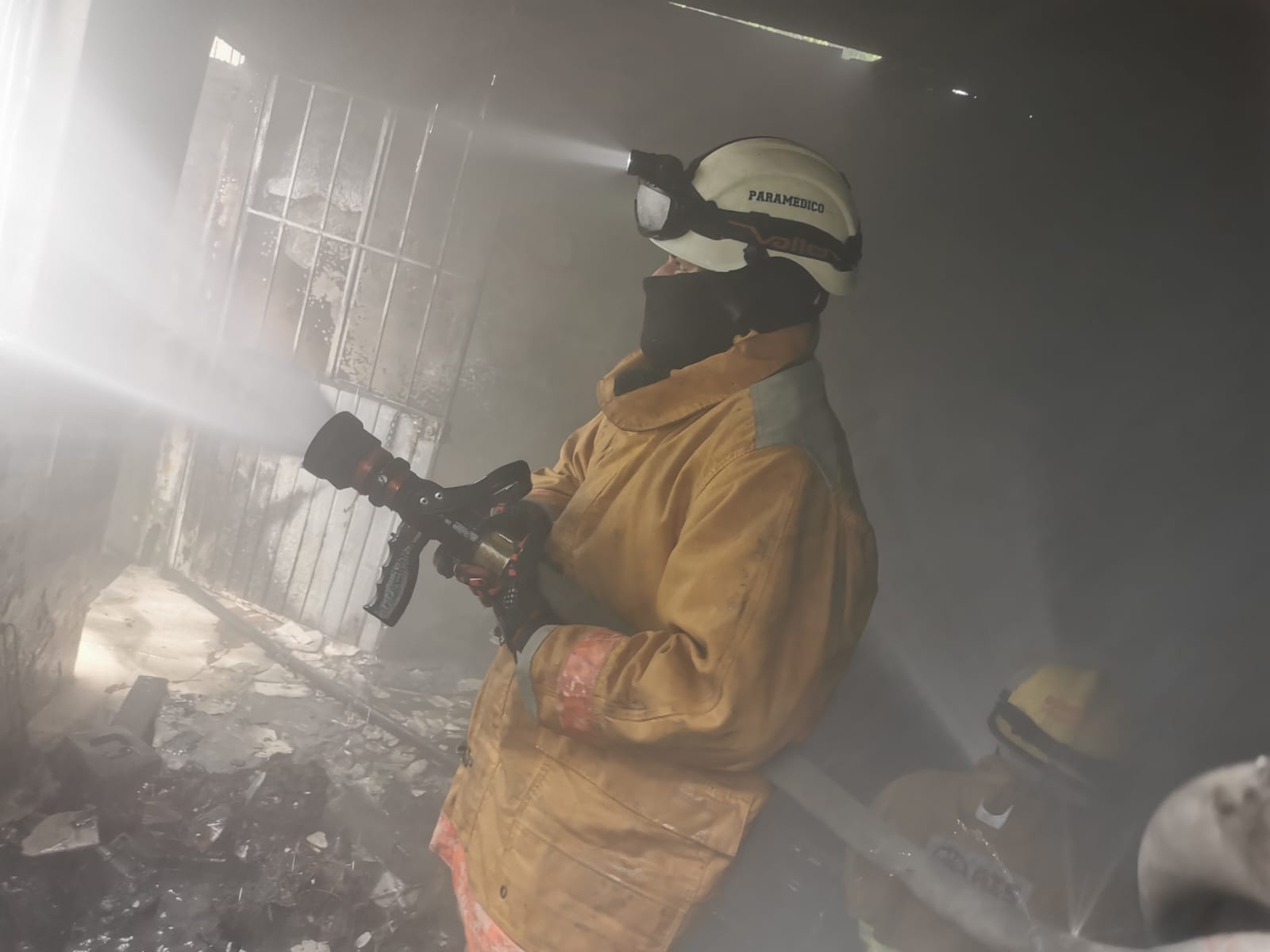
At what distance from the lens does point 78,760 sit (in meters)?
1.44

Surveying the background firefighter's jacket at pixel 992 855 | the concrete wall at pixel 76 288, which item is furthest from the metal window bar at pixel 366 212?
the background firefighter's jacket at pixel 992 855

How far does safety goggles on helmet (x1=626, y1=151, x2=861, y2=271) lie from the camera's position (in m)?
1.09

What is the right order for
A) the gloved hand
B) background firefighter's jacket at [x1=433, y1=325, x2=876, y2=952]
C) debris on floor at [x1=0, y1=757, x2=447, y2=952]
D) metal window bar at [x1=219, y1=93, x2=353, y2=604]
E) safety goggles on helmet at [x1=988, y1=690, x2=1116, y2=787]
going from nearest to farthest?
1. background firefighter's jacket at [x1=433, y1=325, x2=876, y2=952]
2. the gloved hand
3. safety goggles on helmet at [x1=988, y1=690, x2=1116, y2=787]
4. debris on floor at [x1=0, y1=757, x2=447, y2=952]
5. metal window bar at [x1=219, y1=93, x2=353, y2=604]

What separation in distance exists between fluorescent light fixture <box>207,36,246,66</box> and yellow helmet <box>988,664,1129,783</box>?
1.77 metres

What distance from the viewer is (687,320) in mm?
1148

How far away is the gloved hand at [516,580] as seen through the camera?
105 cm

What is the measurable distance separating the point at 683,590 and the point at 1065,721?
0.79 meters

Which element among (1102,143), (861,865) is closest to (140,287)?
(861,865)

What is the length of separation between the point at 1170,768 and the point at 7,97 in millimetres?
2138

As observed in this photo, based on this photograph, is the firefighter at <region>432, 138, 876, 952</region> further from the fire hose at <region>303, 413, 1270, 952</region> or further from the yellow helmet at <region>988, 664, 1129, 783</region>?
the yellow helmet at <region>988, 664, 1129, 783</region>

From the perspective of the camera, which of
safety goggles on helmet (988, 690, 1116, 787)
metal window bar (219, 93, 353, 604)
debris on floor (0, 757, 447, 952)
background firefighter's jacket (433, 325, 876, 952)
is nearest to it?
background firefighter's jacket (433, 325, 876, 952)

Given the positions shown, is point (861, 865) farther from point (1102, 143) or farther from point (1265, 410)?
point (1102, 143)

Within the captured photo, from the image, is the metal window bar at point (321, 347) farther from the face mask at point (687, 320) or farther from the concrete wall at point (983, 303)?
the face mask at point (687, 320)

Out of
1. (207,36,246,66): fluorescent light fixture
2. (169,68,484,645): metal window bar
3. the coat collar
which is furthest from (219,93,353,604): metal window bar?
the coat collar
